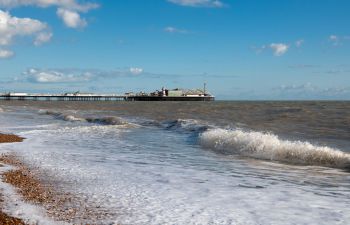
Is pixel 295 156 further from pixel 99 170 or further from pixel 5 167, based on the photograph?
pixel 5 167

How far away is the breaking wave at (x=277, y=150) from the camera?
12844 millimetres

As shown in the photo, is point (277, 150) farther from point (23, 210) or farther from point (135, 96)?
point (135, 96)

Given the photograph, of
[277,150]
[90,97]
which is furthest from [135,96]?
[277,150]

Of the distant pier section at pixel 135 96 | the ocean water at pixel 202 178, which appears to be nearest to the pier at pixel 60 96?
the distant pier section at pixel 135 96

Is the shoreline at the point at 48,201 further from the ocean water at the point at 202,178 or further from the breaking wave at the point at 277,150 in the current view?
the breaking wave at the point at 277,150

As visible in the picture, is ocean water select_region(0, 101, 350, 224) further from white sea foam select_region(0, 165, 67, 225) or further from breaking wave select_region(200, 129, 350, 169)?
white sea foam select_region(0, 165, 67, 225)

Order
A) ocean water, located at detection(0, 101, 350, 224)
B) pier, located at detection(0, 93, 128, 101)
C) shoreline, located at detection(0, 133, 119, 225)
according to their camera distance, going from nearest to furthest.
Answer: shoreline, located at detection(0, 133, 119, 225), ocean water, located at detection(0, 101, 350, 224), pier, located at detection(0, 93, 128, 101)

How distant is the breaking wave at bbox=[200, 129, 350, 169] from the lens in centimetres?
1284

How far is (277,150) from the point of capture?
14359 mm

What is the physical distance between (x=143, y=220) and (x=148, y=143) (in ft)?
37.9

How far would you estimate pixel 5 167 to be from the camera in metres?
10.4

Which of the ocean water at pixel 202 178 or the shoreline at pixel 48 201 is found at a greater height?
the shoreline at pixel 48 201

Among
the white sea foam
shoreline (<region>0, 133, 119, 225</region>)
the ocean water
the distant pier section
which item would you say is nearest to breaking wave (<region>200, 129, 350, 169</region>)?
the ocean water

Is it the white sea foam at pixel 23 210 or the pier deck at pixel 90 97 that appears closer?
the white sea foam at pixel 23 210
